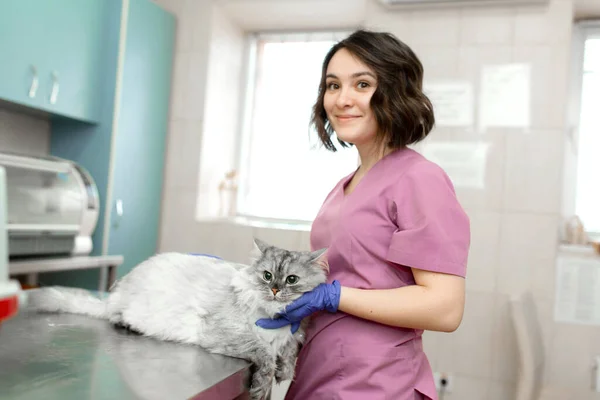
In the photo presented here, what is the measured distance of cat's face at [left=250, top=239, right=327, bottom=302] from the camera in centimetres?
105

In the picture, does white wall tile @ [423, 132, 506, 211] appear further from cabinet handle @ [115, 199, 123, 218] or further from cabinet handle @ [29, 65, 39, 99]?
cabinet handle @ [29, 65, 39, 99]

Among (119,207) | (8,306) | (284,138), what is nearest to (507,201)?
(284,138)

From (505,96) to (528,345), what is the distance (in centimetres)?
123

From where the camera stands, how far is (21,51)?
224 centimetres

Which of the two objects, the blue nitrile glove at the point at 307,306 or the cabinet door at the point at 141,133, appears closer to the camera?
the blue nitrile glove at the point at 307,306

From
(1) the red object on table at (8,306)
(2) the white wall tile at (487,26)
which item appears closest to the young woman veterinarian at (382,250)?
(1) the red object on table at (8,306)

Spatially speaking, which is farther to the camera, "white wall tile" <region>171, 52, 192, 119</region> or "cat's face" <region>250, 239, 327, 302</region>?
"white wall tile" <region>171, 52, 192, 119</region>

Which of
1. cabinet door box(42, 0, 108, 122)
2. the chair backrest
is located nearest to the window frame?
the chair backrest

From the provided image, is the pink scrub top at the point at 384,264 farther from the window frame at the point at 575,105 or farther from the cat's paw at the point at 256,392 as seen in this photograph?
the window frame at the point at 575,105

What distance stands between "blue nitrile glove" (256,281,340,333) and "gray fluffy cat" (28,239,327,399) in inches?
0.5

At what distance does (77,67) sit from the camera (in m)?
2.57

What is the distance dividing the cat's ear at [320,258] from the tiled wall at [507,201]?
5.57 feet

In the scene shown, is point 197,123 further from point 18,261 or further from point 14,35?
point 18,261

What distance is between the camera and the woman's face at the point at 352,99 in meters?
1.24
